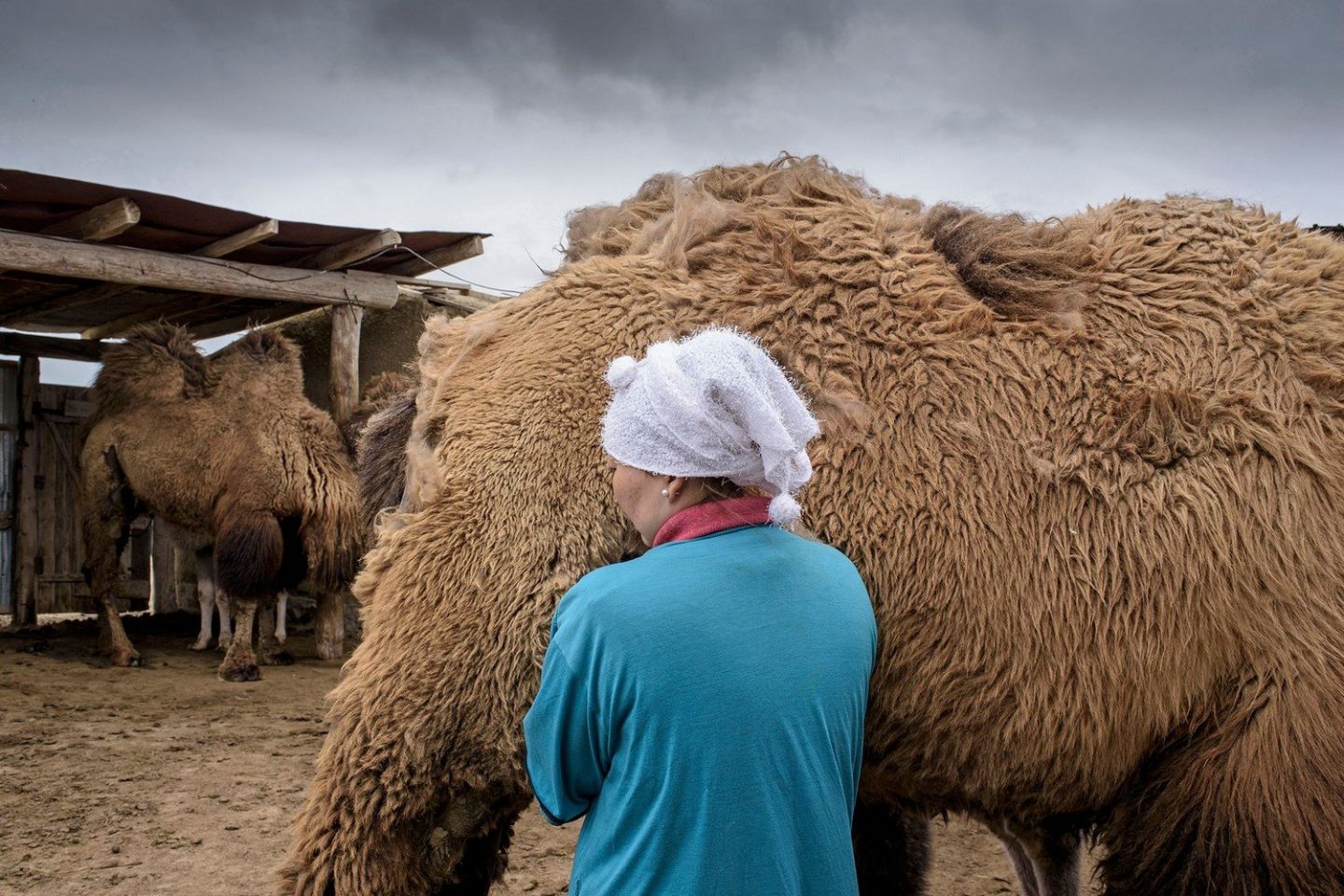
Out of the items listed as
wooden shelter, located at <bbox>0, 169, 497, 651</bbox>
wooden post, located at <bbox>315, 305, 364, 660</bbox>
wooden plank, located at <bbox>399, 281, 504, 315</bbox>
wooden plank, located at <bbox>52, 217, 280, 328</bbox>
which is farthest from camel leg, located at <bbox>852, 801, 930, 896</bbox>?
wooden plank, located at <bbox>399, 281, 504, 315</bbox>

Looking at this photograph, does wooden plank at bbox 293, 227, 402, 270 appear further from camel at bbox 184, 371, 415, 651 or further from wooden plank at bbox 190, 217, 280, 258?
camel at bbox 184, 371, 415, 651

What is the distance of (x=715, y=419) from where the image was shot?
1715mm

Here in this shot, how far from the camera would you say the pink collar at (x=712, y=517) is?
1.79m

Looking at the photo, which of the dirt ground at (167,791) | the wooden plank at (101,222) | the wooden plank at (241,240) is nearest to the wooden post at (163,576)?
the dirt ground at (167,791)

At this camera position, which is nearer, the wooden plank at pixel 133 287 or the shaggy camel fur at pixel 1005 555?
the shaggy camel fur at pixel 1005 555

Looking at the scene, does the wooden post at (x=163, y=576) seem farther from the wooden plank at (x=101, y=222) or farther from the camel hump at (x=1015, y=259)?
the camel hump at (x=1015, y=259)

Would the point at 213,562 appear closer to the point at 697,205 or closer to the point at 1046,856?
the point at 697,205

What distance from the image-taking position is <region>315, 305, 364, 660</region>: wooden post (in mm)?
9859

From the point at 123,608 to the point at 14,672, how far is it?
15.2 ft

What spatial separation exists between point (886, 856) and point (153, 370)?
28.5 ft

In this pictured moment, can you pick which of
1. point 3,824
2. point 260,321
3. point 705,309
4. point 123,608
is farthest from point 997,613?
point 123,608

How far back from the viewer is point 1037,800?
8.47ft

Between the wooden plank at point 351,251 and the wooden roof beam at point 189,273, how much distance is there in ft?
0.49

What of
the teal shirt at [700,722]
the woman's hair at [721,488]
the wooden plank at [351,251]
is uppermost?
the wooden plank at [351,251]
